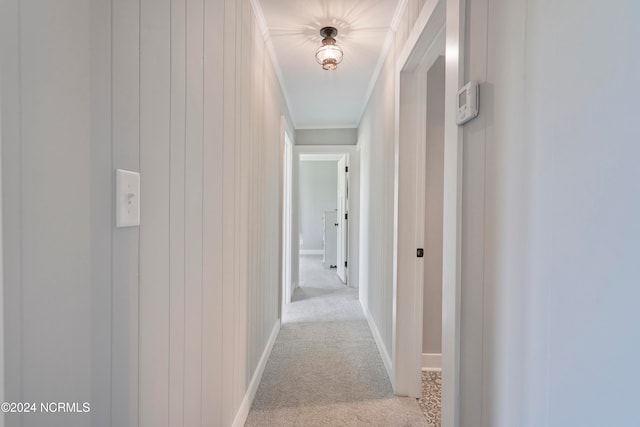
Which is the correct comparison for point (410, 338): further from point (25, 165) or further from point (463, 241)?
point (25, 165)

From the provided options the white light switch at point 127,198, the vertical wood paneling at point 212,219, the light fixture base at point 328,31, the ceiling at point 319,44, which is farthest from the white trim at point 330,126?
the white light switch at point 127,198

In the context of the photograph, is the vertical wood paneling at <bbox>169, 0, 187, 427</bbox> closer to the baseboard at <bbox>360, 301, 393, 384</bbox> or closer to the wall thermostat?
the wall thermostat

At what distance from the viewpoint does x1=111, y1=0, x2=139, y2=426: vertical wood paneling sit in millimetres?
627

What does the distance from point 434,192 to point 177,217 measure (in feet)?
6.00

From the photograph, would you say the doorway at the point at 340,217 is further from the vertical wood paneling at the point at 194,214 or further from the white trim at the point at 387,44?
the vertical wood paneling at the point at 194,214

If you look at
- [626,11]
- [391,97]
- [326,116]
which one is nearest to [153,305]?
[626,11]

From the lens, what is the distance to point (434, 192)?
2.16 metres

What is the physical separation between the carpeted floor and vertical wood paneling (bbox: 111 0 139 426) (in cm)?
122

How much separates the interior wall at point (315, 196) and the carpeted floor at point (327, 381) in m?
4.56

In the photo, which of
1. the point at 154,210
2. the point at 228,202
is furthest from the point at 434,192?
the point at 154,210

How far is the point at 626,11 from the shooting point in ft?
1.47

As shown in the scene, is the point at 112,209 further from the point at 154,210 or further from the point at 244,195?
the point at 244,195

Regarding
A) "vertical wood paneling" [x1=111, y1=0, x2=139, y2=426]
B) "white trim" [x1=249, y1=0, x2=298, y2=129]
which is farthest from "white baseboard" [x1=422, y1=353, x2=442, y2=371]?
"white trim" [x1=249, y1=0, x2=298, y2=129]

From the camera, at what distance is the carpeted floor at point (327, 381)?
→ 1646mm
